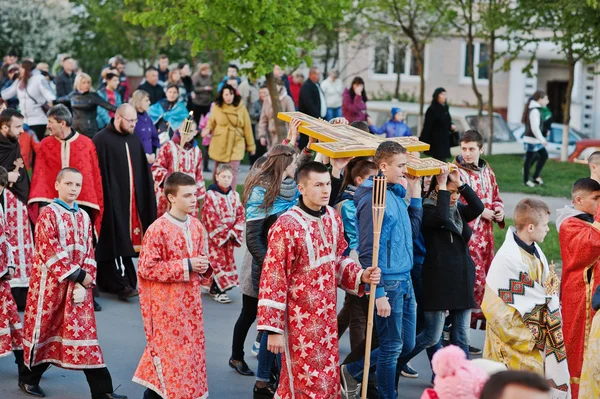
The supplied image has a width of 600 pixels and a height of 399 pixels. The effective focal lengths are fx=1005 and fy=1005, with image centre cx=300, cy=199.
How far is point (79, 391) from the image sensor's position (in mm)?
7934

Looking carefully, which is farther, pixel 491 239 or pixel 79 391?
pixel 491 239

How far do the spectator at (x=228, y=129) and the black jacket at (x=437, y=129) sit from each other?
4513 millimetres

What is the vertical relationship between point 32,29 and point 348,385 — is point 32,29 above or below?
above

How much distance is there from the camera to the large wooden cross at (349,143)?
720 cm

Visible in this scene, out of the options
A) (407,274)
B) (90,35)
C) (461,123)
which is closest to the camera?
(407,274)

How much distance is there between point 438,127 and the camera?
18484mm

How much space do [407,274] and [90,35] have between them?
2850 cm

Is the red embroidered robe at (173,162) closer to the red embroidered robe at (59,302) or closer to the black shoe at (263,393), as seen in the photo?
the red embroidered robe at (59,302)

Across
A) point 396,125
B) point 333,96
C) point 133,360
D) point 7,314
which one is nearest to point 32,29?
point 333,96

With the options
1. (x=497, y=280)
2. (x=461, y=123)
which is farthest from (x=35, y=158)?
(x=461, y=123)

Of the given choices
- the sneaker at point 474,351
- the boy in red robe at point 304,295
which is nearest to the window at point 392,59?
the sneaker at point 474,351

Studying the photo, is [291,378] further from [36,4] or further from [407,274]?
[36,4]

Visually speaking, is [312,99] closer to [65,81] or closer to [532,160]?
[532,160]

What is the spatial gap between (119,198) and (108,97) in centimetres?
630
